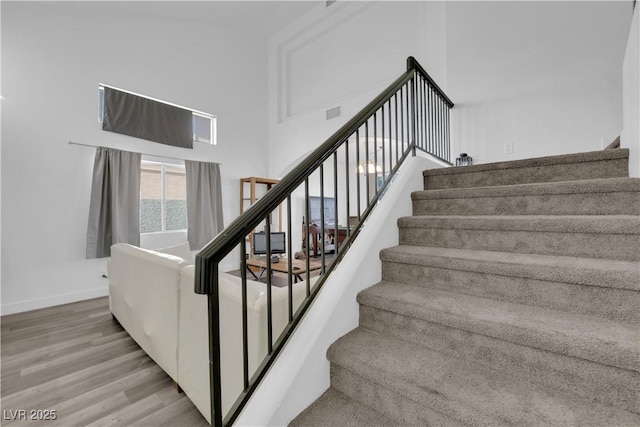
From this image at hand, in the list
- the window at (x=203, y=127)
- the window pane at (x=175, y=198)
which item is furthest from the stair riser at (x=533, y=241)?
the window at (x=203, y=127)

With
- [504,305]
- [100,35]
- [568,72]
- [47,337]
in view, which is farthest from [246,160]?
[504,305]

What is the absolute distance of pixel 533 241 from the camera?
1350 mm

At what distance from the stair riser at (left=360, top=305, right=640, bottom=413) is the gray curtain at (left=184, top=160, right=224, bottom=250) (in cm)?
478

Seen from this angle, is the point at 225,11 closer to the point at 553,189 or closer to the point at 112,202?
the point at 112,202

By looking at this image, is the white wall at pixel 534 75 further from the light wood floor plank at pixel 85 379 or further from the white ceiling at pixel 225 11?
the light wood floor plank at pixel 85 379

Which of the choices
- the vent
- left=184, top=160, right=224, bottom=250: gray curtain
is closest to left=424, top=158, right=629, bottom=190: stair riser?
the vent

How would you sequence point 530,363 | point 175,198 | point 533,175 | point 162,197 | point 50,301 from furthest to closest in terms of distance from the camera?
point 175,198
point 162,197
point 50,301
point 533,175
point 530,363

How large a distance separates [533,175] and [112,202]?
506 cm

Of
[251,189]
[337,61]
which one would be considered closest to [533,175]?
[337,61]

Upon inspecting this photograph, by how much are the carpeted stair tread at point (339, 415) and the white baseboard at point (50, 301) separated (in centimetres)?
440

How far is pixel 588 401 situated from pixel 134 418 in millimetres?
2173

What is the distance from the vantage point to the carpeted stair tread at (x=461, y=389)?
806 millimetres

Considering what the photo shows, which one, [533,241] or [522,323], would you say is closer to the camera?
[522,323]

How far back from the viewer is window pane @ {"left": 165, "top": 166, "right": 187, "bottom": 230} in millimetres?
5070
